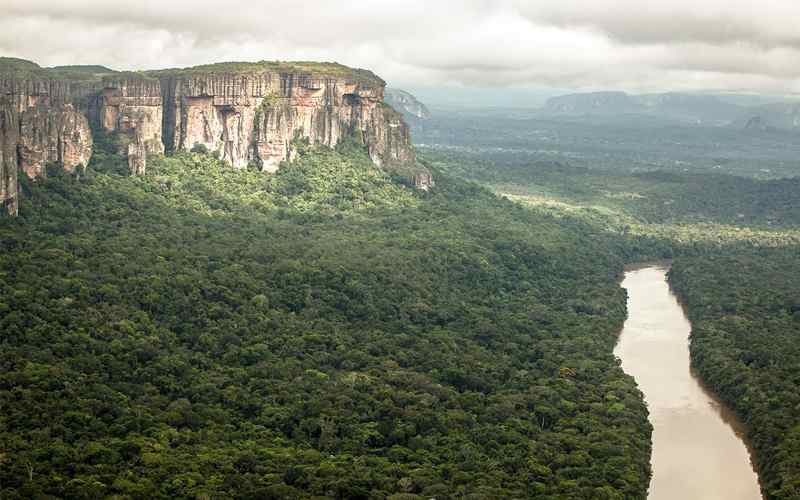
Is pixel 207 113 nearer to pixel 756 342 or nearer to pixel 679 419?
pixel 756 342

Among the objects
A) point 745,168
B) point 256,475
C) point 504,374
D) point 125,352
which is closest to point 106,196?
point 125,352

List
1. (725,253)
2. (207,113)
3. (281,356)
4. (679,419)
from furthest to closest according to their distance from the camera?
(725,253)
(207,113)
(679,419)
(281,356)

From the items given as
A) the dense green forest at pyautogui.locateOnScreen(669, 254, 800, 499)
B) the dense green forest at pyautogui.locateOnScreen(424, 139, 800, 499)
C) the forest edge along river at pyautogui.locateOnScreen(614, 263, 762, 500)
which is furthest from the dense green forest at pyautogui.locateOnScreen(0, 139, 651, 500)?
the dense green forest at pyautogui.locateOnScreen(424, 139, 800, 499)

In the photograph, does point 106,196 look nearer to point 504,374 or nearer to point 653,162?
point 504,374

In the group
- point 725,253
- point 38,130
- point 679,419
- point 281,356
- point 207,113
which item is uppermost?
point 207,113

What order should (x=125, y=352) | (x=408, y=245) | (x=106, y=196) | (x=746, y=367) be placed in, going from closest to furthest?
1. (x=125, y=352)
2. (x=746, y=367)
3. (x=106, y=196)
4. (x=408, y=245)

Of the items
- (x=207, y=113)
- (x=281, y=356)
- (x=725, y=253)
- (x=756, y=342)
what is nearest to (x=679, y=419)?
(x=756, y=342)

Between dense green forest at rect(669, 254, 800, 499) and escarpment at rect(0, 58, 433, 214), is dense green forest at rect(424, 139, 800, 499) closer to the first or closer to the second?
dense green forest at rect(669, 254, 800, 499)
